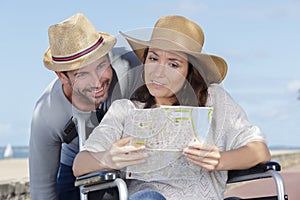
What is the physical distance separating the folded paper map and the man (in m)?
0.21

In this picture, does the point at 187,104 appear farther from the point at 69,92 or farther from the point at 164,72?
the point at 69,92

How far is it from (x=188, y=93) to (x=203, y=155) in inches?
12.0

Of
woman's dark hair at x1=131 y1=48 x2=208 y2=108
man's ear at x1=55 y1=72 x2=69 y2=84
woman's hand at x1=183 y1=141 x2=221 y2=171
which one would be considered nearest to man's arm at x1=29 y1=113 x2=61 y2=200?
man's ear at x1=55 y1=72 x2=69 y2=84

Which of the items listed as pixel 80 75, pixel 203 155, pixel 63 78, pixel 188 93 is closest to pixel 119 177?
pixel 203 155

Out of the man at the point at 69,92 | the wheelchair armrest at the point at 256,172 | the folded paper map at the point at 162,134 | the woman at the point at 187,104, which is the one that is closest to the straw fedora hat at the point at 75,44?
the man at the point at 69,92

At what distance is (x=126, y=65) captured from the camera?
12.1ft

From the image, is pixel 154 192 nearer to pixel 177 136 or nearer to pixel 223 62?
pixel 177 136

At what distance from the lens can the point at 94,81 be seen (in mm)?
3635

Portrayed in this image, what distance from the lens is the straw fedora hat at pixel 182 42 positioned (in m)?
3.44

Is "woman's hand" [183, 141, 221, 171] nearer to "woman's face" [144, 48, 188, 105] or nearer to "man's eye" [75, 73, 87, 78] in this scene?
"woman's face" [144, 48, 188, 105]

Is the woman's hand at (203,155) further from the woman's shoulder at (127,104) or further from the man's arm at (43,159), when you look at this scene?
the man's arm at (43,159)

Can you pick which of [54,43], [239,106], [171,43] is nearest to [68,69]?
[54,43]

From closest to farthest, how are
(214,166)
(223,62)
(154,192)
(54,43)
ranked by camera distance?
(154,192) < (214,166) < (223,62) < (54,43)

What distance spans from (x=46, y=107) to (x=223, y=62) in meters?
1.01
